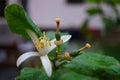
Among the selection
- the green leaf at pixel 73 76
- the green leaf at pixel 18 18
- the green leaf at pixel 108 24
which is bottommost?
the green leaf at pixel 108 24


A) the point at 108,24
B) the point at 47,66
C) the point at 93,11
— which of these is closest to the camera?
the point at 47,66

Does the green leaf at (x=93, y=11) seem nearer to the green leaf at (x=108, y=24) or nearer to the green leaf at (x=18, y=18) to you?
the green leaf at (x=108, y=24)

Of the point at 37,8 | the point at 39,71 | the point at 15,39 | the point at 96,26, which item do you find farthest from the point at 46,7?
the point at 39,71

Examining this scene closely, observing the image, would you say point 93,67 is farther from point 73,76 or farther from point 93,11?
point 93,11

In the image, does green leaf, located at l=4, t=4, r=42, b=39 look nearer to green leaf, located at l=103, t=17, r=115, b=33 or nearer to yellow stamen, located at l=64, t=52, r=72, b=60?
yellow stamen, located at l=64, t=52, r=72, b=60

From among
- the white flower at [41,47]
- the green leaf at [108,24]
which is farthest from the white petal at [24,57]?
the green leaf at [108,24]

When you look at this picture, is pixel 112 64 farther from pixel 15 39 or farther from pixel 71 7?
pixel 71 7

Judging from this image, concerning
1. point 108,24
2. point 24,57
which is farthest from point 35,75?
point 108,24

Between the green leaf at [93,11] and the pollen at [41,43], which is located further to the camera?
the green leaf at [93,11]
